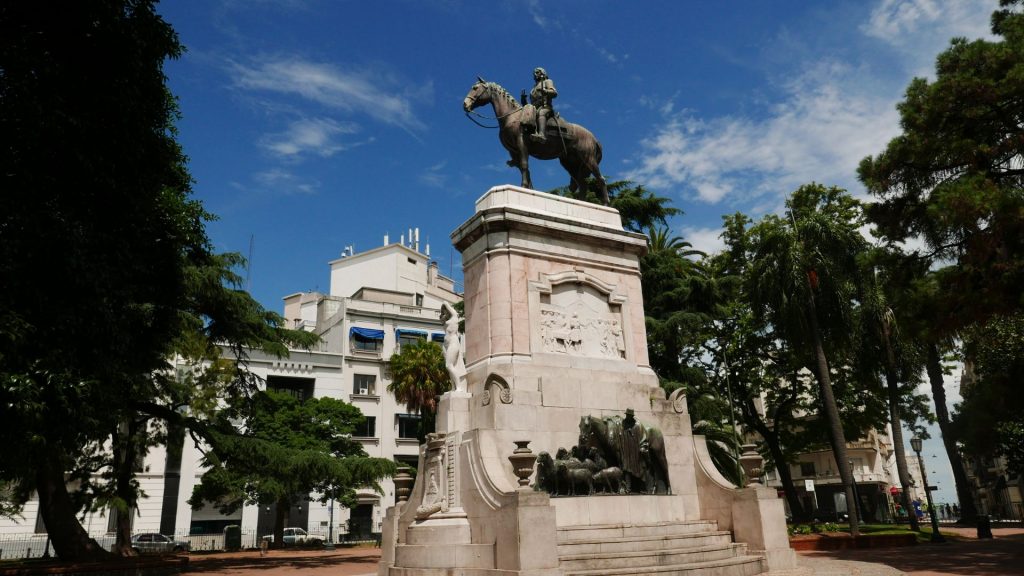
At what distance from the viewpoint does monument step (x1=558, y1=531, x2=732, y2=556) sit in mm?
11525

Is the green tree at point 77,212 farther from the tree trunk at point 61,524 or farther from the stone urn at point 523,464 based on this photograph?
the stone urn at point 523,464

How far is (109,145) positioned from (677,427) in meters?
12.0

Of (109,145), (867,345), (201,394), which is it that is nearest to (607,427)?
(109,145)

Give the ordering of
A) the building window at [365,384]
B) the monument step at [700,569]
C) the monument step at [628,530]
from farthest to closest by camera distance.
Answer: the building window at [365,384], the monument step at [628,530], the monument step at [700,569]

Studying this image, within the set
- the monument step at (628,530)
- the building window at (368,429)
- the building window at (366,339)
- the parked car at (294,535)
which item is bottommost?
the parked car at (294,535)

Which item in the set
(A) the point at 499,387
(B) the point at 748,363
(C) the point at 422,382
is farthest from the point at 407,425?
(A) the point at 499,387

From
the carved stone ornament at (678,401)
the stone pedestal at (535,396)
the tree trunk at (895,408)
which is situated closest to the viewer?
the stone pedestal at (535,396)

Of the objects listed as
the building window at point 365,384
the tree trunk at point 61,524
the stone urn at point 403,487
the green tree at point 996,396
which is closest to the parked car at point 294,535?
the building window at point 365,384

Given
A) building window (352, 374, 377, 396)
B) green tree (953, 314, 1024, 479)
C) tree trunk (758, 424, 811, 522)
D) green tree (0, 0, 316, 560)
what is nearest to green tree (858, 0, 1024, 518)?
green tree (953, 314, 1024, 479)

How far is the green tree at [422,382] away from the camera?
37.4 metres

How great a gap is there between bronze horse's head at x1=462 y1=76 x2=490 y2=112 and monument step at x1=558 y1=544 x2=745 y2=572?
32.7ft

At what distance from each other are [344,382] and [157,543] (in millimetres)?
15417

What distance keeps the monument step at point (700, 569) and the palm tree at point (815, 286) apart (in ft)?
44.4

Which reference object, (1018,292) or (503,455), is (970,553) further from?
(503,455)
